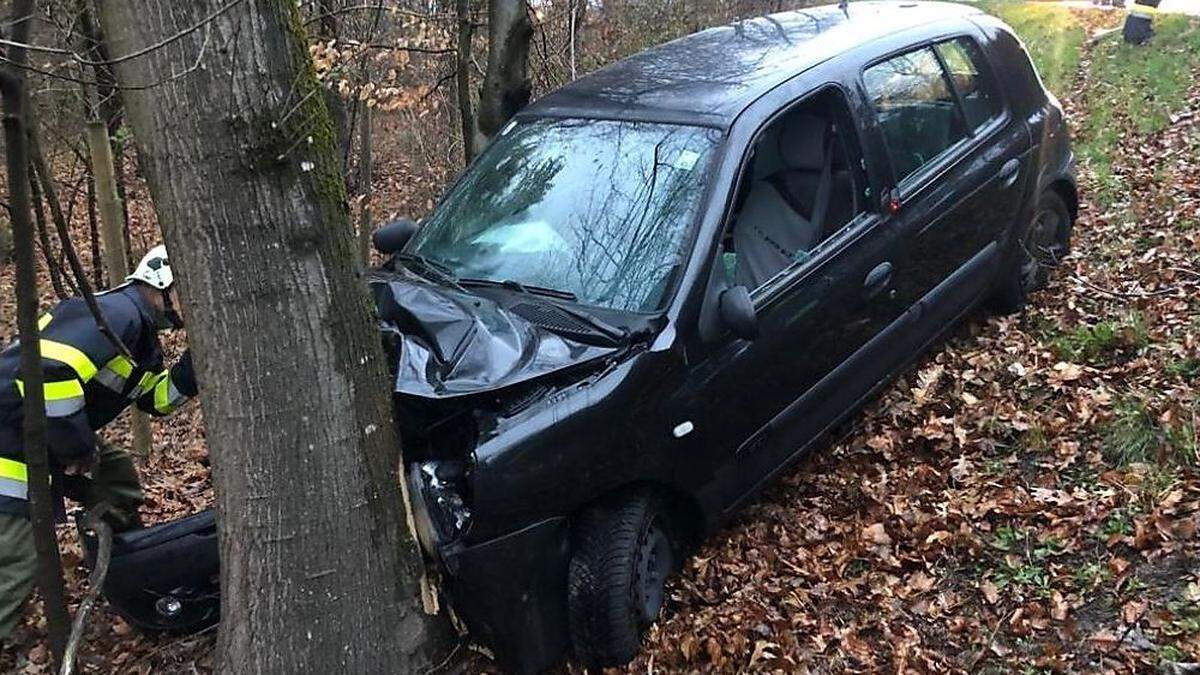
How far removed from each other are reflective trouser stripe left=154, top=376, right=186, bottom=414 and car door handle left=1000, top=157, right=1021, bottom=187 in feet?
13.5

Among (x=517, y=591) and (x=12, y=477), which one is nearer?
(x=517, y=591)

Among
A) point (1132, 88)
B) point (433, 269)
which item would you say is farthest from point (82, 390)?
point (1132, 88)

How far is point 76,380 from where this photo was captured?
12.1 feet

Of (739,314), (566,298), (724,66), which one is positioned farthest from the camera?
(724,66)

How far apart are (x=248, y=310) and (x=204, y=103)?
0.59 meters

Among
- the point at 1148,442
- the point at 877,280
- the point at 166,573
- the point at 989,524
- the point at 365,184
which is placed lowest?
the point at 365,184

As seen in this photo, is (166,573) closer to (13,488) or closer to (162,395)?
(13,488)

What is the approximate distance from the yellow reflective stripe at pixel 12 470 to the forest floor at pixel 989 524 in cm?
86

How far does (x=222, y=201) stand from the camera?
2.76 m

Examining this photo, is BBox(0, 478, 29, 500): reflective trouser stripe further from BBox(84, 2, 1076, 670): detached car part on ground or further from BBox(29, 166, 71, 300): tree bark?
BBox(29, 166, 71, 300): tree bark

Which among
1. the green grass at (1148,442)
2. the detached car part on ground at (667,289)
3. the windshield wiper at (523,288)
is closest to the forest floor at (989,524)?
the green grass at (1148,442)

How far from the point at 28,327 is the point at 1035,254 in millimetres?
5145

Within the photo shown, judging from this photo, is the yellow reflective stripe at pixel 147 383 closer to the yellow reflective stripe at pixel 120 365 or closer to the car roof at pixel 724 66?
the yellow reflective stripe at pixel 120 365

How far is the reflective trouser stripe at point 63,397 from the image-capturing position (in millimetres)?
3662
